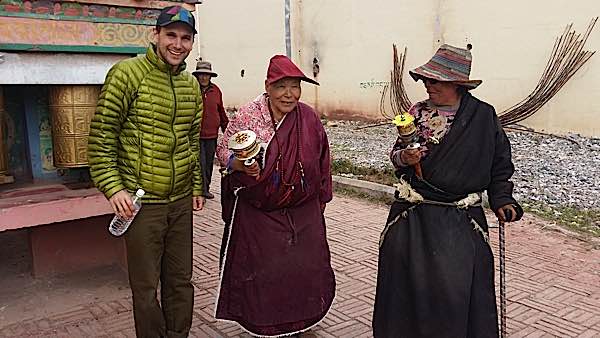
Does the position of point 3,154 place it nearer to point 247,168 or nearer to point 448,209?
point 247,168

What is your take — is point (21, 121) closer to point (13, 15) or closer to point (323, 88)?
point (13, 15)

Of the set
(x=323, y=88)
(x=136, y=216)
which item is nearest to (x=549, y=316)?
(x=136, y=216)

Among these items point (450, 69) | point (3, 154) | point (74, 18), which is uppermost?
point (74, 18)

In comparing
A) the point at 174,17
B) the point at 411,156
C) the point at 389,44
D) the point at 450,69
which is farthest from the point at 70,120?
the point at 389,44

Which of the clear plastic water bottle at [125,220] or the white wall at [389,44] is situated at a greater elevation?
the white wall at [389,44]

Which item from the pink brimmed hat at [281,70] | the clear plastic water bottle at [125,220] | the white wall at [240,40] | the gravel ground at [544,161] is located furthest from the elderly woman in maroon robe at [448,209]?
the white wall at [240,40]

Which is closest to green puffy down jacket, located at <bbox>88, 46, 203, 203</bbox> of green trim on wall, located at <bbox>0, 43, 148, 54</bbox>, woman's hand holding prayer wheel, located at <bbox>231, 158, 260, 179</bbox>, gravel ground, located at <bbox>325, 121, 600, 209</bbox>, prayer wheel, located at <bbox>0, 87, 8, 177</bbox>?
woman's hand holding prayer wheel, located at <bbox>231, 158, 260, 179</bbox>

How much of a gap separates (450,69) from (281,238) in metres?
1.31

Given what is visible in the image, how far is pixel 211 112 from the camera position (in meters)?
7.03

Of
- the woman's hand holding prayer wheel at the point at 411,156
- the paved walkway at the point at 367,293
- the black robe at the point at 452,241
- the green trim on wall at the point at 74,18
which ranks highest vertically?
the green trim on wall at the point at 74,18

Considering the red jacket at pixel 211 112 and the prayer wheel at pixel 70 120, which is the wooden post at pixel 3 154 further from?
the red jacket at pixel 211 112

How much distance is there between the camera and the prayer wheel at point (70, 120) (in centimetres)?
390

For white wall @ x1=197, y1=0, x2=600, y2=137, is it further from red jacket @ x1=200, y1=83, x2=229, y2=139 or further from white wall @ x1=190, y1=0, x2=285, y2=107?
red jacket @ x1=200, y1=83, x2=229, y2=139

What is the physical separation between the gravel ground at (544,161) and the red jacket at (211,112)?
2.73 m
